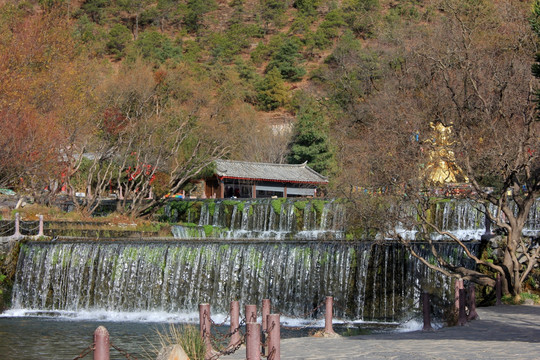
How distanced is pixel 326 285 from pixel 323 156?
29255 millimetres

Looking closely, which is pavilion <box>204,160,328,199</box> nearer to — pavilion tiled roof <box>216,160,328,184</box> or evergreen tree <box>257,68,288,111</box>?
pavilion tiled roof <box>216,160,328,184</box>

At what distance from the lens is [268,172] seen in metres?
45.2

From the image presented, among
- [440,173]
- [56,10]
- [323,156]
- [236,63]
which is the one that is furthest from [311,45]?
[440,173]

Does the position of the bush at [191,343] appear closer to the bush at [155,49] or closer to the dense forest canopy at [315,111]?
the dense forest canopy at [315,111]

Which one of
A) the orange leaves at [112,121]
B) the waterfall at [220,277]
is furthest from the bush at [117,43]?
the waterfall at [220,277]

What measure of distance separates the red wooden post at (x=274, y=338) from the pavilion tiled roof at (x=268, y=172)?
3409 centimetres

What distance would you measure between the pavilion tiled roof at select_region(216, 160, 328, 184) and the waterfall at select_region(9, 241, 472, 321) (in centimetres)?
2090

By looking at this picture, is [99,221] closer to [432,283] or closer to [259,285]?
[259,285]

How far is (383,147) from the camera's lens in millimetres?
23344

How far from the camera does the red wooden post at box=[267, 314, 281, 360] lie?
8.49 metres

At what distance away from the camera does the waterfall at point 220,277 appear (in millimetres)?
19328

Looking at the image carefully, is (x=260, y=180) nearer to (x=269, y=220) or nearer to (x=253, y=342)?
(x=269, y=220)

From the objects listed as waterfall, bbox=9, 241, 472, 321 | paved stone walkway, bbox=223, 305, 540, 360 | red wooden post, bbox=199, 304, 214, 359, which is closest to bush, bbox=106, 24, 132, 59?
waterfall, bbox=9, 241, 472, 321

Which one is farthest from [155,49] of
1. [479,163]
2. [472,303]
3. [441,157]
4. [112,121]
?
[472,303]
